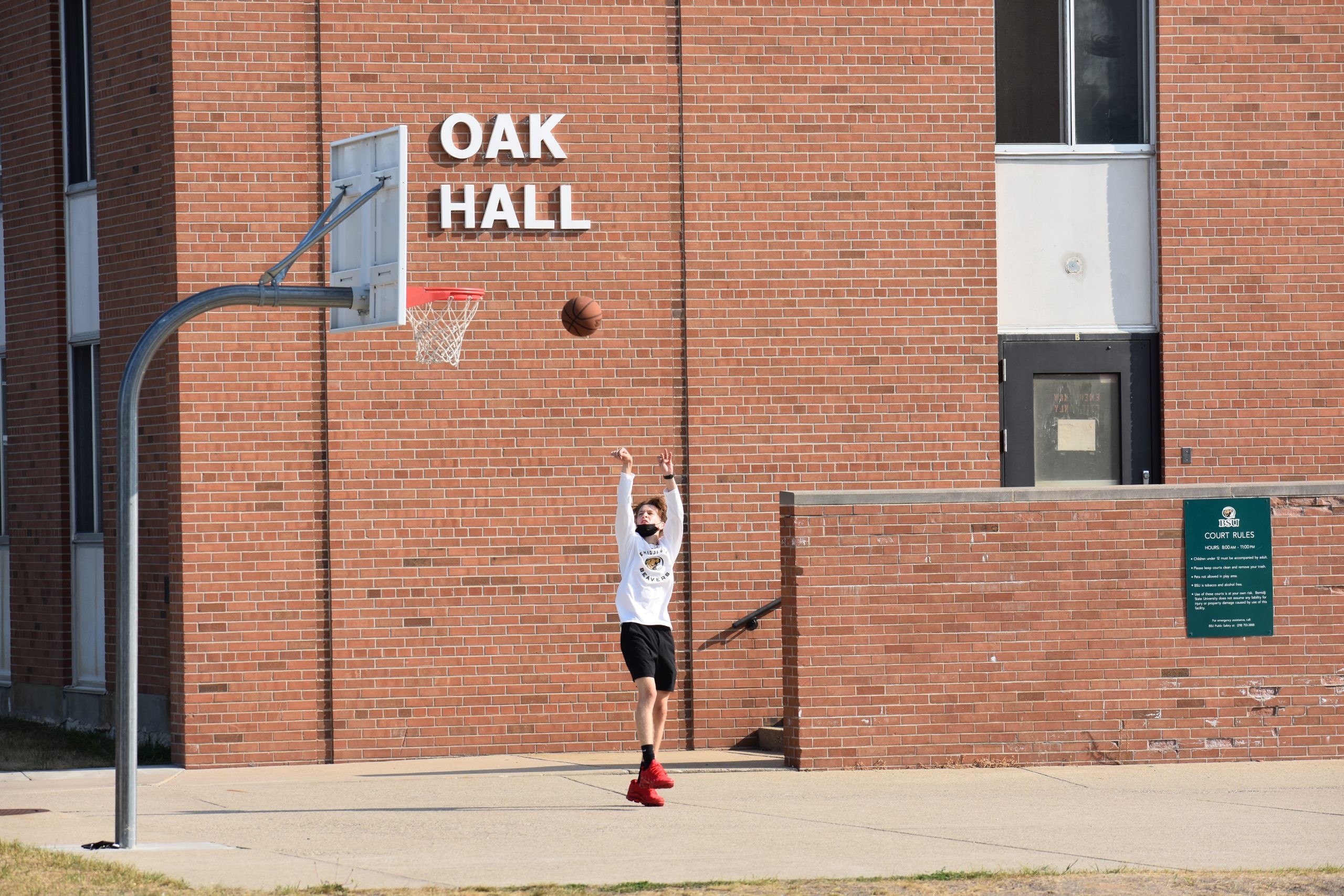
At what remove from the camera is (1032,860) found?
815 cm

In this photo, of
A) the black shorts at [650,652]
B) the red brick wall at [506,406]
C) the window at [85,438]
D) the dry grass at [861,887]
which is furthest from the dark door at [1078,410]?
the window at [85,438]

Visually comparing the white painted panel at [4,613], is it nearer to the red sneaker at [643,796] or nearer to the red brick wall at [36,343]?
the red brick wall at [36,343]

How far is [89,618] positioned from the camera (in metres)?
14.7

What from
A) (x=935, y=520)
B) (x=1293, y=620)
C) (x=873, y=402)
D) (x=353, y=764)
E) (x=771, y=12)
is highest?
(x=771, y=12)

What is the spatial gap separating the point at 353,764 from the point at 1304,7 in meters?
9.59

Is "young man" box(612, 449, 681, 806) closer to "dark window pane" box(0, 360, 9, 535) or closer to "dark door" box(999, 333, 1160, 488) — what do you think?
"dark door" box(999, 333, 1160, 488)

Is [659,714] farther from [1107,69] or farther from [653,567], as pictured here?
[1107,69]

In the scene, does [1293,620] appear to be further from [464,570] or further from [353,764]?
[353,764]

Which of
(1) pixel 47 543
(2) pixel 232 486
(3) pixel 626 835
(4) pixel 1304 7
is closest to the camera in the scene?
(3) pixel 626 835

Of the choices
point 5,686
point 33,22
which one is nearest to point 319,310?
point 33,22

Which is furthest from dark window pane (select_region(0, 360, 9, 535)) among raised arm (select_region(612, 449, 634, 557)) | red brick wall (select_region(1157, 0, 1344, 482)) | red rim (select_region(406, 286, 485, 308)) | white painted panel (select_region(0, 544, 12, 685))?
red brick wall (select_region(1157, 0, 1344, 482))

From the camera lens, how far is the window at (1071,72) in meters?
13.5

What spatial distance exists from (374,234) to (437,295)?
2091 millimetres

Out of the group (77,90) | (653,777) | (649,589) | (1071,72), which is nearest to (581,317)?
(649,589)
